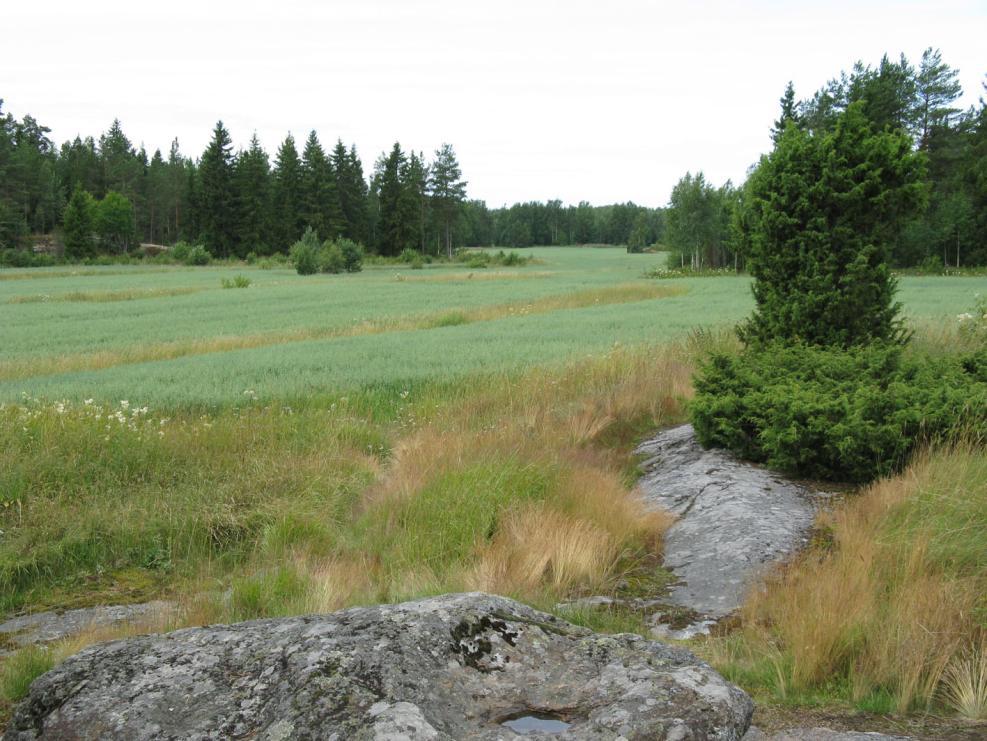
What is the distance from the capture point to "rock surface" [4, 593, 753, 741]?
92.9 inches

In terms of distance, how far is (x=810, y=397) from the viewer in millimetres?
7324

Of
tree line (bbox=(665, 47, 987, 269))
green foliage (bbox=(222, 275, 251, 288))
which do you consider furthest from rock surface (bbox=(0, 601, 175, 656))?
tree line (bbox=(665, 47, 987, 269))

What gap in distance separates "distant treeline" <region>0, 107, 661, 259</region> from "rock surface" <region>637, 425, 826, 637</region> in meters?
81.8

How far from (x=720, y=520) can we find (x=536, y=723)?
13.9 ft

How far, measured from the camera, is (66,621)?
18.4 feet

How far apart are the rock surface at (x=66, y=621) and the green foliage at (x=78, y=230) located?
89.7 metres

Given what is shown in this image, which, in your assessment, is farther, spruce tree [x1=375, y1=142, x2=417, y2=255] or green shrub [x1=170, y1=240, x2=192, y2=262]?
spruce tree [x1=375, y1=142, x2=417, y2=255]

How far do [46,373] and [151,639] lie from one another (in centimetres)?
1675

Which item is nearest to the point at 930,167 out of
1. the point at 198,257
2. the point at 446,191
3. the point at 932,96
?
the point at 932,96

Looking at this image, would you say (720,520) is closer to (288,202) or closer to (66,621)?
(66,621)

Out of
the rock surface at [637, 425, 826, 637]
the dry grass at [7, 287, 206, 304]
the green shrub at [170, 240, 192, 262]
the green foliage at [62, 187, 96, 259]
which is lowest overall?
the rock surface at [637, 425, 826, 637]

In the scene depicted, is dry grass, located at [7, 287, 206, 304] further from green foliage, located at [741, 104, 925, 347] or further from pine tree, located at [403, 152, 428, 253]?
pine tree, located at [403, 152, 428, 253]

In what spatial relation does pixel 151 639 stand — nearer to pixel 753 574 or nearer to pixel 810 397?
pixel 753 574

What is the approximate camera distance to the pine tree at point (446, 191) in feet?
314
